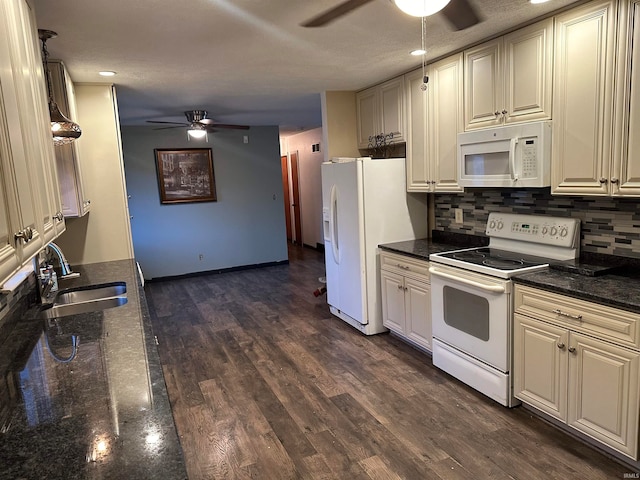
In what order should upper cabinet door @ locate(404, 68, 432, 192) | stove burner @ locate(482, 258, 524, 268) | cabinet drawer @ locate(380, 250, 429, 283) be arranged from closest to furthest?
stove burner @ locate(482, 258, 524, 268) → cabinet drawer @ locate(380, 250, 429, 283) → upper cabinet door @ locate(404, 68, 432, 192)

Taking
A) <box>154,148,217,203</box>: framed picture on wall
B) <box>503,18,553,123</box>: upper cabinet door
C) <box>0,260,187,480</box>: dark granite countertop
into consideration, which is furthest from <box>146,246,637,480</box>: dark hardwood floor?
<box>154,148,217,203</box>: framed picture on wall

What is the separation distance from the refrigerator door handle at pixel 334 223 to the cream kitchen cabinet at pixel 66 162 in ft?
6.89

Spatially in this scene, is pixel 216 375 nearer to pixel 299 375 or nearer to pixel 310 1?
pixel 299 375

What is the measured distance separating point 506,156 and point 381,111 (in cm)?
162

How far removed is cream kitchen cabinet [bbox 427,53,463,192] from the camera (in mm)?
3234

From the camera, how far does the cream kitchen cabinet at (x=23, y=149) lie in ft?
3.39

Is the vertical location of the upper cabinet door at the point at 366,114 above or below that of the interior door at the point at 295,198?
above

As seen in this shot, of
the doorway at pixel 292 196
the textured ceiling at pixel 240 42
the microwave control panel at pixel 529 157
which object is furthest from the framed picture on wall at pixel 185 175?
the microwave control panel at pixel 529 157

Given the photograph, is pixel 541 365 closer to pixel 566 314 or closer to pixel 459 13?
pixel 566 314

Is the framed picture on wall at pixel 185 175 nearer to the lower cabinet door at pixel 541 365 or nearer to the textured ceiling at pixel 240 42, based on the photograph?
the textured ceiling at pixel 240 42

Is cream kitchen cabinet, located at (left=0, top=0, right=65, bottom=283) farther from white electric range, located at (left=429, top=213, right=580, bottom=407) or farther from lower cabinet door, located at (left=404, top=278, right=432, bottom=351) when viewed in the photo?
lower cabinet door, located at (left=404, top=278, right=432, bottom=351)

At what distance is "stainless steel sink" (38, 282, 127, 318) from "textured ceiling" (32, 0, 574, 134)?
147 cm

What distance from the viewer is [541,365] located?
241cm

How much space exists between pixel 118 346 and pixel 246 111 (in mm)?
4202
